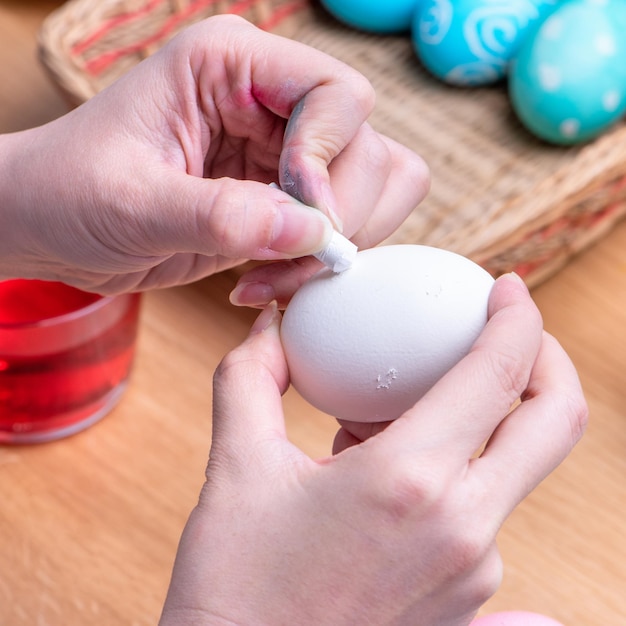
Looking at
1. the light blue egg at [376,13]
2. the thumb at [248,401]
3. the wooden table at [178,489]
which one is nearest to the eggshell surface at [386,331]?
the thumb at [248,401]

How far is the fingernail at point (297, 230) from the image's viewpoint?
0.52 metres

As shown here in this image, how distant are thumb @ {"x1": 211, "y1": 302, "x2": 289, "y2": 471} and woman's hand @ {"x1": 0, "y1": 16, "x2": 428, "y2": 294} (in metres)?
0.06

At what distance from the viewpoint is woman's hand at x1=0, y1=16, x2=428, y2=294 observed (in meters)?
0.52

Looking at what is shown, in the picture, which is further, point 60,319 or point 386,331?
point 60,319

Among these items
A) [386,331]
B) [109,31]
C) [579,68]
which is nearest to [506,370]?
[386,331]

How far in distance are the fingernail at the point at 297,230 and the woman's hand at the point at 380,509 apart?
0.10m

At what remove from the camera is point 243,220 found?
1.66 feet

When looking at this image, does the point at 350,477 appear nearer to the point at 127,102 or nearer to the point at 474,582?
the point at 474,582

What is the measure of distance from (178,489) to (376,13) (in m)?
0.66

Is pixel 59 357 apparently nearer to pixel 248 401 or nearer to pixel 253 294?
pixel 253 294

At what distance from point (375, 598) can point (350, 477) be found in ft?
0.21

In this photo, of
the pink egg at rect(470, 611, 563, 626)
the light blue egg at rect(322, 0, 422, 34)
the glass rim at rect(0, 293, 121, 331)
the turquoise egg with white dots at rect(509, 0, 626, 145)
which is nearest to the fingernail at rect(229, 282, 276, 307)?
the glass rim at rect(0, 293, 121, 331)

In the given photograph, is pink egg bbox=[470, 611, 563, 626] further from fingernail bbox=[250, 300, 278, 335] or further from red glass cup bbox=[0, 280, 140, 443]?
red glass cup bbox=[0, 280, 140, 443]

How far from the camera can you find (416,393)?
1.72 feet
